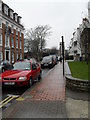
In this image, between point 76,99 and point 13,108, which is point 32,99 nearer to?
point 13,108

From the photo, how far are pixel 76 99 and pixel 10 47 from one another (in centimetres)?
3108

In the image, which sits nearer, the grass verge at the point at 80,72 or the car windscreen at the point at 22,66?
the grass verge at the point at 80,72

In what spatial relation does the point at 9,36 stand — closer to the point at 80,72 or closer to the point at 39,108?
the point at 80,72

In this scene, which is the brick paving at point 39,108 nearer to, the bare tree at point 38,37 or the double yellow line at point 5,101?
the double yellow line at point 5,101

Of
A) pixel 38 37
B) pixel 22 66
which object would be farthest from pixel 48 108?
pixel 38 37

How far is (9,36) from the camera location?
35.4 metres

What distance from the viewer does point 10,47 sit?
36.1 metres

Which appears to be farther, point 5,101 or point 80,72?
point 80,72

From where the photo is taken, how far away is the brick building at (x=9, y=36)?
32.1m

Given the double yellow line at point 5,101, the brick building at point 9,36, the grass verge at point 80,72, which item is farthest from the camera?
the brick building at point 9,36

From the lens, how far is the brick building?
105ft

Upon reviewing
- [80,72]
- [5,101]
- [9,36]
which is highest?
[9,36]

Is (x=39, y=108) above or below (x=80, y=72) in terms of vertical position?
below

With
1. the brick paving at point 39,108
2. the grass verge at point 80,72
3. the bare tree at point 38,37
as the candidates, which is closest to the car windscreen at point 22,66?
the grass verge at point 80,72
